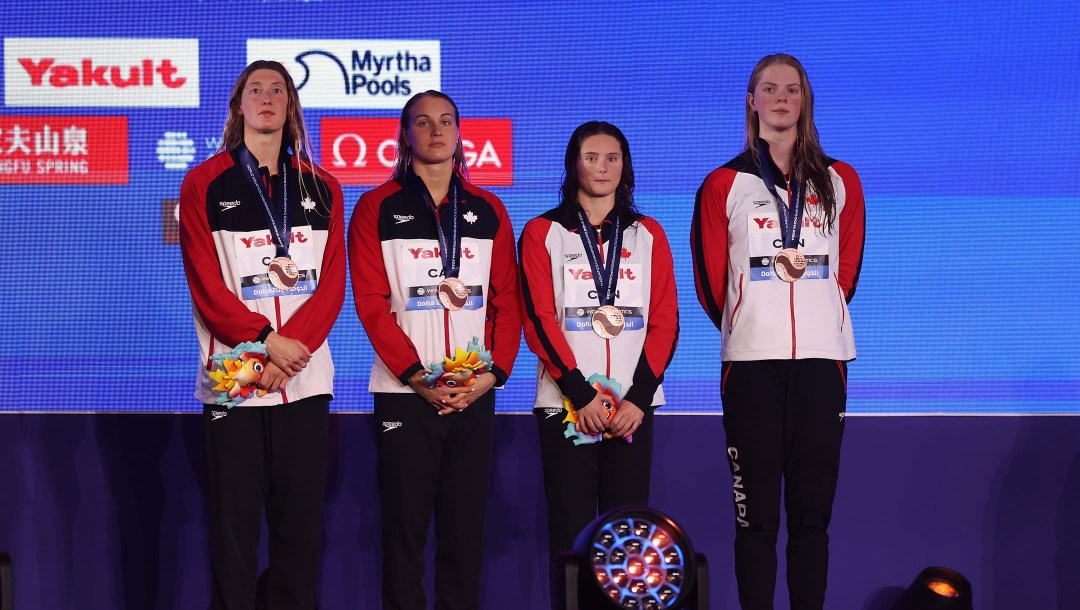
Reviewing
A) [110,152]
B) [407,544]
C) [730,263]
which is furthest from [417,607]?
[110,152]

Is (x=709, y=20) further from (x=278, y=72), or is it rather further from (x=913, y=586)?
(x=913, y=586)

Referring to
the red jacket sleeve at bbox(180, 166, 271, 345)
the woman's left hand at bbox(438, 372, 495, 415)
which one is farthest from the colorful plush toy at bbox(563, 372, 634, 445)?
the red jacket sleeve at bbox(180, 166, 271, 345)

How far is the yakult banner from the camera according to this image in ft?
12.6

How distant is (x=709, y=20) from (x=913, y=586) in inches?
83.8

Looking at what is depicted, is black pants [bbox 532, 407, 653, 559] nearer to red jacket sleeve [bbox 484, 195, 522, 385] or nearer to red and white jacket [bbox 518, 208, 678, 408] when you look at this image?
red and white jacket [bbox 518, 208, 678, 408]

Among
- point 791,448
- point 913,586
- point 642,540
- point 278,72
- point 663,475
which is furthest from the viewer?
point 663,475

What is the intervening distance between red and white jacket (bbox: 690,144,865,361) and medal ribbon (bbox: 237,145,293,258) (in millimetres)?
1174

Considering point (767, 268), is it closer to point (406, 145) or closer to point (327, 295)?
point (406, 145)

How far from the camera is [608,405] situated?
287 centimetres

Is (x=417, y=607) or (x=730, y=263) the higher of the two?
(x=730, y=263)

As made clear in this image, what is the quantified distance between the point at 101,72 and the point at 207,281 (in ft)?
4.68

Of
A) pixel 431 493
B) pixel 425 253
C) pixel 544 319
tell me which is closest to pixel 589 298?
pixel 544 319

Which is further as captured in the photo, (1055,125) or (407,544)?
(1055,125)

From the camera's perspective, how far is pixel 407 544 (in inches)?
115
